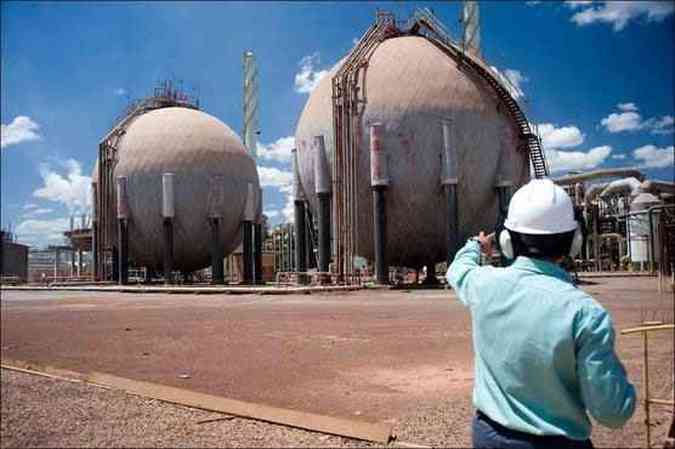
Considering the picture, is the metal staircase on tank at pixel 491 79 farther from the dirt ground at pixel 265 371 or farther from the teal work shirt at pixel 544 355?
the teal work shirt at pixel 544 355

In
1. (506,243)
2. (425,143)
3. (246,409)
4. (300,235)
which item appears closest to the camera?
(506,243)

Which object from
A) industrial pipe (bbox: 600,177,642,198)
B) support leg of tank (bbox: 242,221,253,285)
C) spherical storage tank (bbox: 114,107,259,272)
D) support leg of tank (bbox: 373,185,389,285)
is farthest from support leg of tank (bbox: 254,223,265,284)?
industrial pipe (bbox: 600,177,642,198)

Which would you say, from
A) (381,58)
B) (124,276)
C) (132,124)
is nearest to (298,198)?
(381,58)

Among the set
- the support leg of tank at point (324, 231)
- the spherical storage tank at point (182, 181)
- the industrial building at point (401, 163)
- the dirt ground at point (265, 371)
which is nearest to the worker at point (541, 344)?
the dirt ground at point (265, 371)

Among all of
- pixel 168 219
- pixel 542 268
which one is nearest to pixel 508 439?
pixel 542 268

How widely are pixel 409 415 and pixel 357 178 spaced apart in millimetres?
22506

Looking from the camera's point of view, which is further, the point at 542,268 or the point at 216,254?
the point at 216,254

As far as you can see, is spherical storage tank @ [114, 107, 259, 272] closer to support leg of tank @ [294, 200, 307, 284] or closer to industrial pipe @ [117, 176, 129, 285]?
industrial pipe @ [117, 176, 129, 285]

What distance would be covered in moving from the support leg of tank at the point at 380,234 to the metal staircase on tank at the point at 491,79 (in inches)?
281

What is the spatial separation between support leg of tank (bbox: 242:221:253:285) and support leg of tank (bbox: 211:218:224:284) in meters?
1.87

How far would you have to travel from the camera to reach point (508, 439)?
199 cm

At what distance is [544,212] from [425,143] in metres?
25.2

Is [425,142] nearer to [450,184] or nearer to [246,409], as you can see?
[450,184]

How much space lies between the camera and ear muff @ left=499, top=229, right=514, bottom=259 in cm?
210
